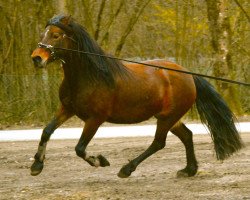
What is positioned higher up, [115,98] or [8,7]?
[115,98]

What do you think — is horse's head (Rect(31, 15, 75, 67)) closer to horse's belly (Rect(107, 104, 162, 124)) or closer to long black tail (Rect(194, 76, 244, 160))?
horse's belly (Rect(107, 104, 162, 124))

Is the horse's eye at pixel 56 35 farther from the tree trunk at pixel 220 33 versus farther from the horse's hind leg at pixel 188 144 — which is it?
the tree trunk at pixel 220 33

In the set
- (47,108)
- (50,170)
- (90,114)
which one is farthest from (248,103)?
(90,114)

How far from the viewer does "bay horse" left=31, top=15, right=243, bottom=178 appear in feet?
24.6

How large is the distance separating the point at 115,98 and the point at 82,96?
415 mm

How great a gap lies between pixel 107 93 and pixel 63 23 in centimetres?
90

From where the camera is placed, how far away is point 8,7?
19797mm

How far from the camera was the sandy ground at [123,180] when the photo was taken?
6.99m

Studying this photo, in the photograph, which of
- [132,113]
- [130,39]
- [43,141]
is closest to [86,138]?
[43,141]

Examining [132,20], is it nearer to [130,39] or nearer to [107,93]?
[130,39]

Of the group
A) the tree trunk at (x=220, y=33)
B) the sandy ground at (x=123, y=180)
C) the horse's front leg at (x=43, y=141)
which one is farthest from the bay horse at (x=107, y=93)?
the tree trunk at (x=220, y=33)

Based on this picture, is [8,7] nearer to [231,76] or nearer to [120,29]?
[120,29]

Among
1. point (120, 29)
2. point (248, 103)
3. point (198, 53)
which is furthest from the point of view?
point (120, 29)

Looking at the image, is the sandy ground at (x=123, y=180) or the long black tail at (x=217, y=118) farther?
A: the long black tail at (x=217, y=118)
